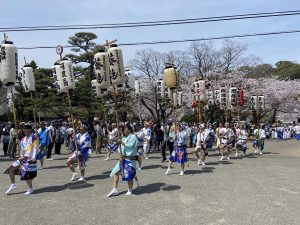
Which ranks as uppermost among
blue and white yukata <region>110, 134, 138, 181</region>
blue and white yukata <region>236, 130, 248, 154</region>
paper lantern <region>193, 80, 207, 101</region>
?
paper lantern <region>193, 80, 207, 101</region>

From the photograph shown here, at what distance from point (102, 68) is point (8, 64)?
Result: 105 inches

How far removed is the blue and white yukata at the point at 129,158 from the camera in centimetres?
865

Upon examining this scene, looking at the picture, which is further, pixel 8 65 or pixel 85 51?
pixel 85 51

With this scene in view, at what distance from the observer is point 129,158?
8.80 metres

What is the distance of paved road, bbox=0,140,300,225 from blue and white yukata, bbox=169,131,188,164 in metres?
0.51

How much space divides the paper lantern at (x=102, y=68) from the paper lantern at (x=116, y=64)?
24 centimetres

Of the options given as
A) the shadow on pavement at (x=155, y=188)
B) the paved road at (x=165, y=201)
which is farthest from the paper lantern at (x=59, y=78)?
the shadow on pavement at (x=155, y=188)

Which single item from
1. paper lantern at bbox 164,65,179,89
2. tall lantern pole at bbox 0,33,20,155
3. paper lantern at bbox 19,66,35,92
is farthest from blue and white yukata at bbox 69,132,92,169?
paper lantern at bbox 19,66,35,92

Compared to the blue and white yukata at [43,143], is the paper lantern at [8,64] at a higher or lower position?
higher

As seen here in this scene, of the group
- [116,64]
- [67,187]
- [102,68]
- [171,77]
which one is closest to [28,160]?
[67,187]

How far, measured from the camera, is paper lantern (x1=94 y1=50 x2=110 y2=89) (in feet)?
33.7

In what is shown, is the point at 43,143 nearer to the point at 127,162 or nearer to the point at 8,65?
the point at 8,65

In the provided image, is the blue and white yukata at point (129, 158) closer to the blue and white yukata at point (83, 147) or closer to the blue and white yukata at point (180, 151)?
the blue and white yukata at point (83, 147)

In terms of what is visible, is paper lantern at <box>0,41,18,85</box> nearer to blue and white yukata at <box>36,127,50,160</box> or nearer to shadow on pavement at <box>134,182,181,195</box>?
blue and white yukata at <box>36,127,50,160</box>
